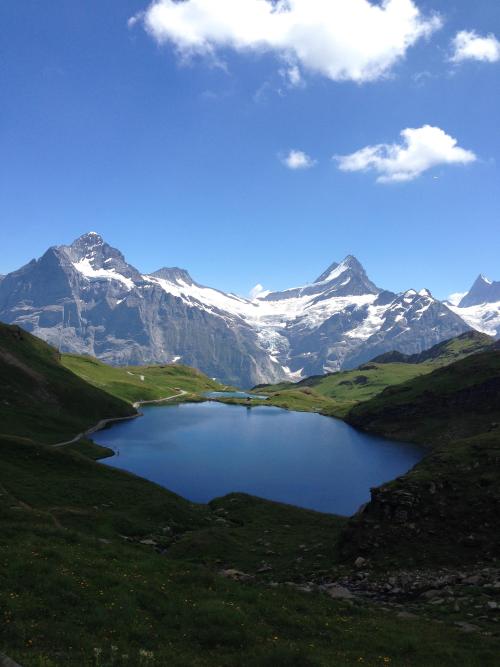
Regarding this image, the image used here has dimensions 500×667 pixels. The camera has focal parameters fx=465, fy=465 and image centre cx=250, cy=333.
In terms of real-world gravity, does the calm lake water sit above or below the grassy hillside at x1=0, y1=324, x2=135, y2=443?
below

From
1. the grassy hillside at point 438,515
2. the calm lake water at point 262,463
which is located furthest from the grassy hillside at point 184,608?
the calm lake water at point 262,463

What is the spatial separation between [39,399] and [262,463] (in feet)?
269

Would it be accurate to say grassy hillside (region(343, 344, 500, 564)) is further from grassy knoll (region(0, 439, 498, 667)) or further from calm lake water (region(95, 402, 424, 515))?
calm lake water (region(95, 402, 424, 515))

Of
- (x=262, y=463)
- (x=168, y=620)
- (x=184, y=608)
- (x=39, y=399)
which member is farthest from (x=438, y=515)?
(x=39, y=399)

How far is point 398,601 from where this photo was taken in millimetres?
34438

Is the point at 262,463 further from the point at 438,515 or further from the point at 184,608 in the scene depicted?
the point at 184,608

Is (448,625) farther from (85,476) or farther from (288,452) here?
(288,452)

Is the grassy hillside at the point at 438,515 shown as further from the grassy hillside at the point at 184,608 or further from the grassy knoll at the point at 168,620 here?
the grassy knoll at the point at 168,620

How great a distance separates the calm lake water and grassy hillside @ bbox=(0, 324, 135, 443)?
12687 mm

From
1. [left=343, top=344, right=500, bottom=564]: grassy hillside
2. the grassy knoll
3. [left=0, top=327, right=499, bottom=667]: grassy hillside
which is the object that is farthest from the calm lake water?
the grassy knoll

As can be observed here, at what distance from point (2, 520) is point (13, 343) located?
17401 centimetres

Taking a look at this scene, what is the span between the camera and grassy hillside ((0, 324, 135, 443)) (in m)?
130

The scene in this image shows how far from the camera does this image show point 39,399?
533ft

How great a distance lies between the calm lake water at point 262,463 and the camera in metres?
108
